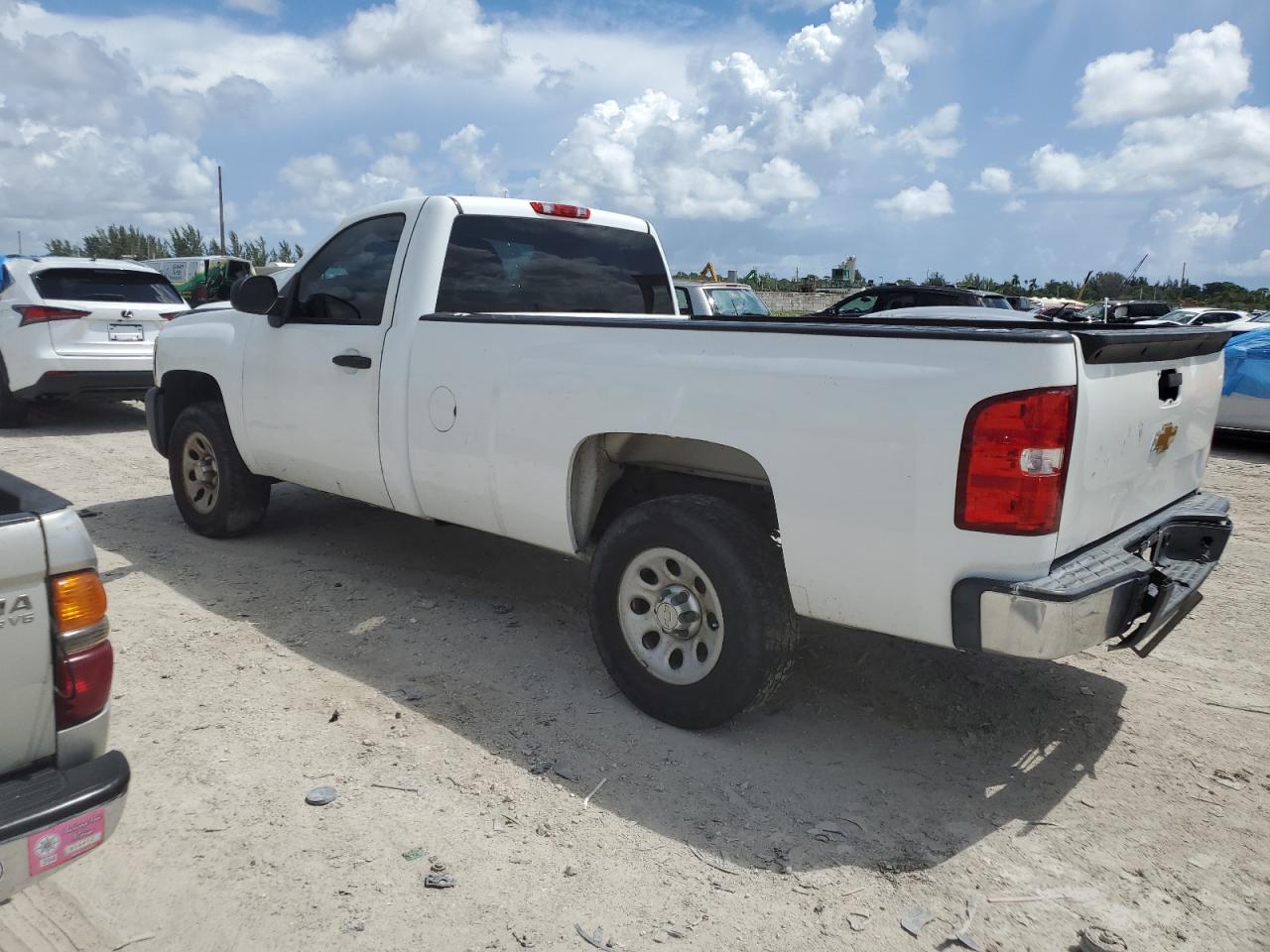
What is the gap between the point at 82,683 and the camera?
2273mm

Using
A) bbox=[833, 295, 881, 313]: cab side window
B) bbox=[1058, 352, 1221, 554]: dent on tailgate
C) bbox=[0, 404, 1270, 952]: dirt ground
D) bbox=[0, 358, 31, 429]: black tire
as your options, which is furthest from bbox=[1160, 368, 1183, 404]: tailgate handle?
bbox=[833, 295, 881, 313]: cab side window

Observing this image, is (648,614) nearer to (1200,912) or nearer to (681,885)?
(681,885)

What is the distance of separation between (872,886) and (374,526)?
4432mm

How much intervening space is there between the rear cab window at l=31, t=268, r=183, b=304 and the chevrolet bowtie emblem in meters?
9.90

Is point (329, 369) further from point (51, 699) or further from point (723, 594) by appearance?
point (51, 699)

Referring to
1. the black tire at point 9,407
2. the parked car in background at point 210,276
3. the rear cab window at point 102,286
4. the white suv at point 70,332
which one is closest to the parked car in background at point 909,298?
the rear cab window at point 102,286

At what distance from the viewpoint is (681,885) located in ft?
9.22

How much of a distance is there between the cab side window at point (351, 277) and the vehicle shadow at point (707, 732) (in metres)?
1.46

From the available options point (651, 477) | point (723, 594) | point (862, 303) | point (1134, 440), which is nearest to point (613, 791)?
point (723, 594)

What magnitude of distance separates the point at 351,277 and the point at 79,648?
3.10 meters

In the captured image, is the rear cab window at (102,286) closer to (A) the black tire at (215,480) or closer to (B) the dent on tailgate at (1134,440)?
(A) the black tire at (215,480)

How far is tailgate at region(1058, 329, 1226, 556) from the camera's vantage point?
285 centimetres

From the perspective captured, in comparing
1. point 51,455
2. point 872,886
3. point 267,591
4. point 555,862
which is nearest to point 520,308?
point 267,591

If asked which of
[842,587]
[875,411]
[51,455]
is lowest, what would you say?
[51,455]
